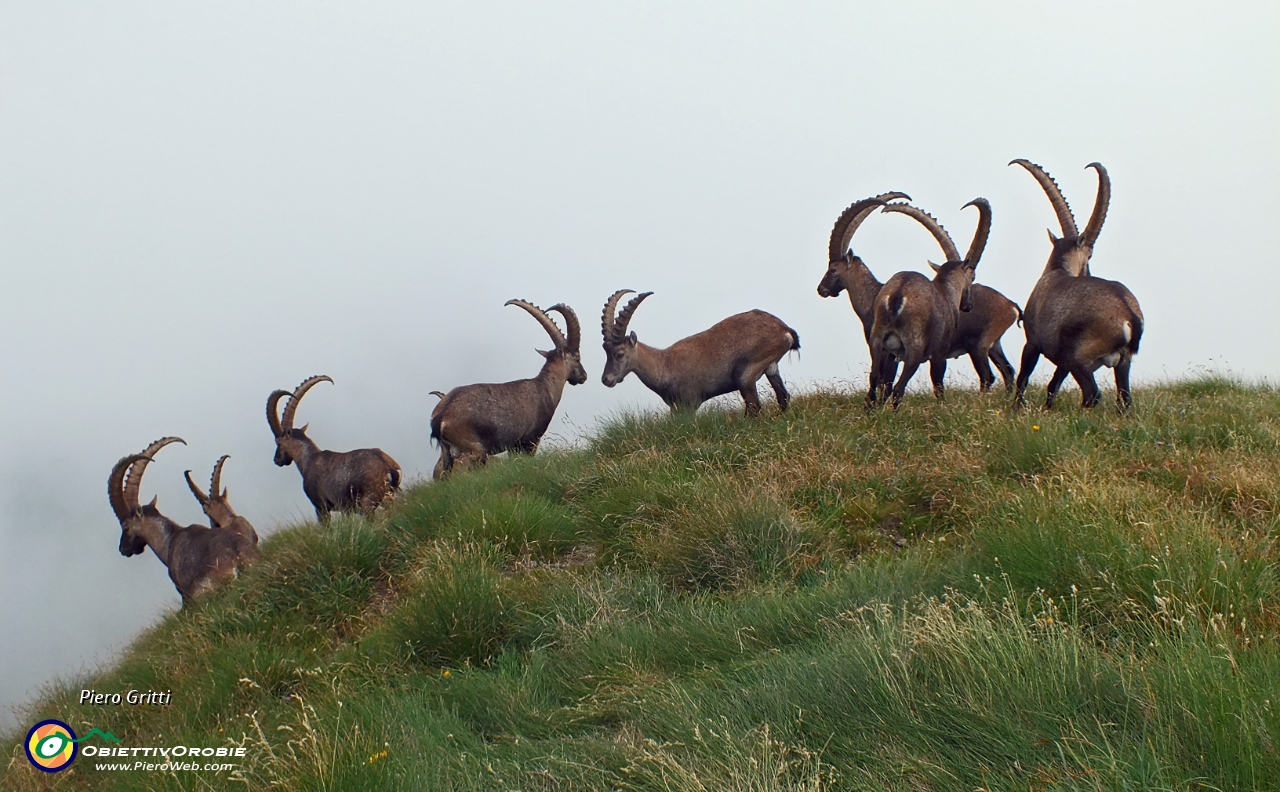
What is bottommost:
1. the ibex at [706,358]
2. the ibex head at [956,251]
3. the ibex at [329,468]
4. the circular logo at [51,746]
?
the circular logo at [51,746]

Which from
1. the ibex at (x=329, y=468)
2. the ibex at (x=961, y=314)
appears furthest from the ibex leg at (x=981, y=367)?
the ibex at (x=329, y=468)

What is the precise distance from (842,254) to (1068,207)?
264 cm

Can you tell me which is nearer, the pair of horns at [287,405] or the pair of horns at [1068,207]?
the pair of horns at [1068,207]

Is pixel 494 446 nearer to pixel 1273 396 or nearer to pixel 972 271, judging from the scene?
pixel 972 271

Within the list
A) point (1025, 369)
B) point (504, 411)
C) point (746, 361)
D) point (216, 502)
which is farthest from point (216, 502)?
point (1025, 369)

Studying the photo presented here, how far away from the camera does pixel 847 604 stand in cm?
496

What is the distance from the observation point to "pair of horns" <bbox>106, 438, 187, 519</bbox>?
13256mm

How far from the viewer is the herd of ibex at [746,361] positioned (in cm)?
947

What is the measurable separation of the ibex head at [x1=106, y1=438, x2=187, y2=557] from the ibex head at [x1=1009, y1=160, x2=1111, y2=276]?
478 inches

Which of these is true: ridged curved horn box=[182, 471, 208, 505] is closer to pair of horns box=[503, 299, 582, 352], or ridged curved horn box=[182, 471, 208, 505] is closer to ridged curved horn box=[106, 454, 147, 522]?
ridged curved horn box=[106, 454, 147, 522]

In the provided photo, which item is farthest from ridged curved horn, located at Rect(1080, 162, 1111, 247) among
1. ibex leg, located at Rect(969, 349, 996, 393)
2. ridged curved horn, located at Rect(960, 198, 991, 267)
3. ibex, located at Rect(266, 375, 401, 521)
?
ibex, located at Rect(266, 375, 401, 521)

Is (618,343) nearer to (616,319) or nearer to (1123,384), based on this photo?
(616,319)

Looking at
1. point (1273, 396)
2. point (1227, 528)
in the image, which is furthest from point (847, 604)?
point (1273, 396)

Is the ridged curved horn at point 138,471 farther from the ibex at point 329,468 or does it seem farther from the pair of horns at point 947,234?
the pair of horns at point 947,234
